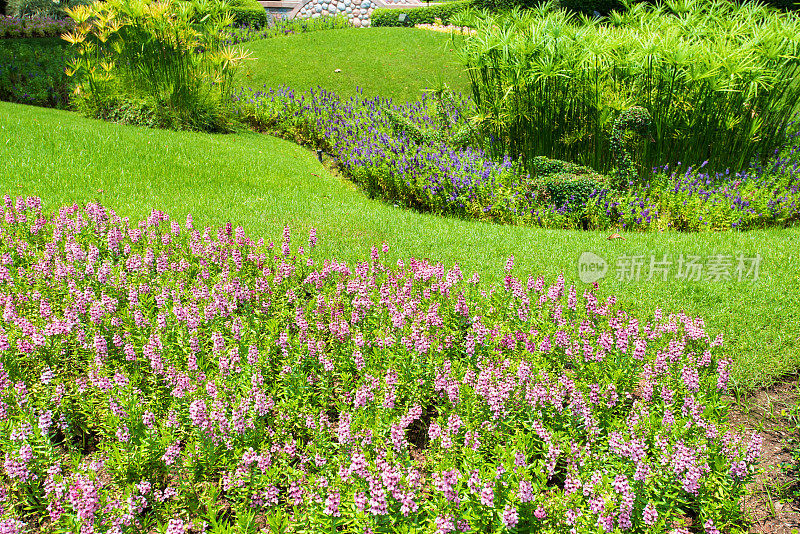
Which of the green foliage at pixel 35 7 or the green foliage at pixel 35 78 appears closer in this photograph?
the green foliage at pixel 35 78

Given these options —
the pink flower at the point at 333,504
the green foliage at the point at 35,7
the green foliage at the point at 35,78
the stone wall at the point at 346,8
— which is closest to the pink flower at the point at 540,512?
the pink flower at the point at 333,504

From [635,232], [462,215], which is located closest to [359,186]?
[462,215]

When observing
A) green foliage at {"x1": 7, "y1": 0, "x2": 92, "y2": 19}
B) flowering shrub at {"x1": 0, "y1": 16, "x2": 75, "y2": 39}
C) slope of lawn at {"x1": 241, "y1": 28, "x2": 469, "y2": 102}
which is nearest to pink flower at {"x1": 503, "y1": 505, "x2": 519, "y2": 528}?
slope of lawn at {"x1": 241, "y1": 28, "x2": 469, "y2": 102}

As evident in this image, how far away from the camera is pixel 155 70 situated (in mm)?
12453

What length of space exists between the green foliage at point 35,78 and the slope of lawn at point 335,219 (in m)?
3.00

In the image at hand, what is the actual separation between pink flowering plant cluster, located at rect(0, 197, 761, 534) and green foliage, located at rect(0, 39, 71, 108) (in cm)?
1135

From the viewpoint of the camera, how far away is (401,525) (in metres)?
2.84

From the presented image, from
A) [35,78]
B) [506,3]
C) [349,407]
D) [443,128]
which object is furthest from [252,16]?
[349,407]

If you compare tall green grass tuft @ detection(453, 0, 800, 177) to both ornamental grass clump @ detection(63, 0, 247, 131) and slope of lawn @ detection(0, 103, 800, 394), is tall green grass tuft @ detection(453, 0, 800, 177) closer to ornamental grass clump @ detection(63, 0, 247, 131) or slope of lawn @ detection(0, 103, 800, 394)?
slope of lawn @ detection(0, 103, 800, 394)

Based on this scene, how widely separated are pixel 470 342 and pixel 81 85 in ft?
41.4

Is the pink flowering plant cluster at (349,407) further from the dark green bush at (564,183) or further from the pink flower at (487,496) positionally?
the dark green bush at (564,183)

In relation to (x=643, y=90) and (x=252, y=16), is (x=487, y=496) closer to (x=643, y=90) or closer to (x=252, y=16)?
(x=643, y=90)

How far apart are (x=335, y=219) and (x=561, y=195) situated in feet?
9.97

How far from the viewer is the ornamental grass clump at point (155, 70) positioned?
39.5ft
